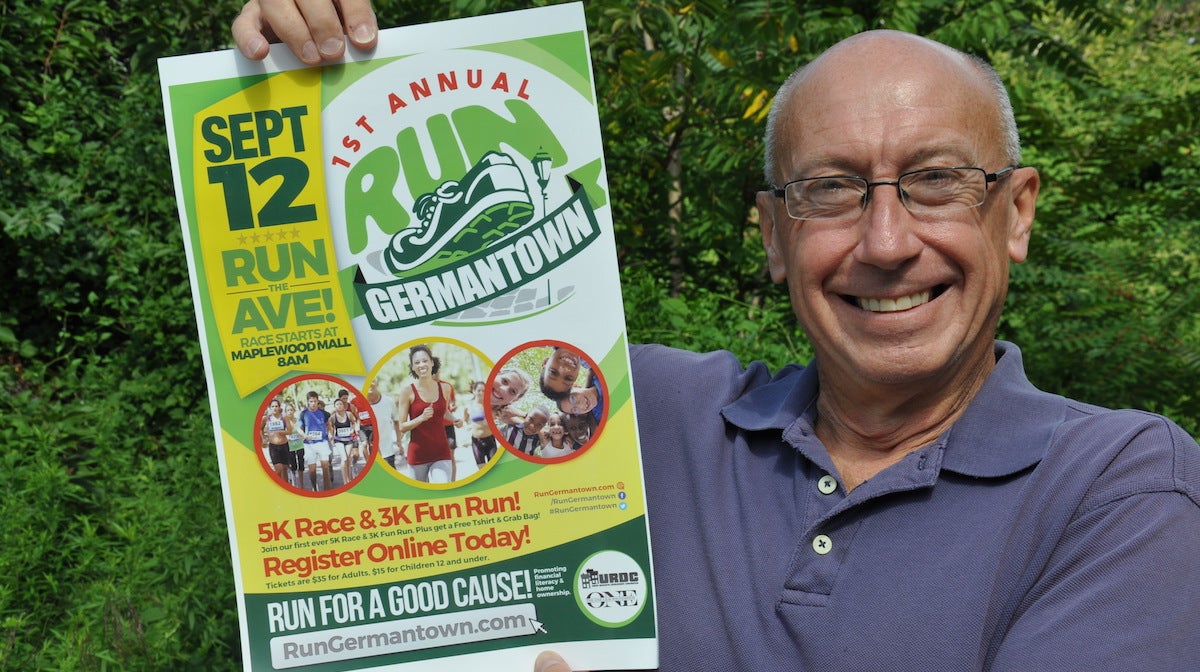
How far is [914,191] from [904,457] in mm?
452

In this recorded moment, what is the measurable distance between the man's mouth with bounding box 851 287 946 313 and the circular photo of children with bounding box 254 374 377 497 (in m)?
0.87

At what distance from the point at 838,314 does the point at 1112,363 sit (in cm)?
241

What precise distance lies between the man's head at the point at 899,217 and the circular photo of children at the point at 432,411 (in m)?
0.64

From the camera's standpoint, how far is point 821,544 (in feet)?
5.92

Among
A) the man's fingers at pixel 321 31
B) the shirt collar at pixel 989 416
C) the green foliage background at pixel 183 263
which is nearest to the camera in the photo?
the man's fingers at pixel 321 31

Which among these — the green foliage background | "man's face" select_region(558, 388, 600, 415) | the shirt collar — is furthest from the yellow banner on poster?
the green foliage background

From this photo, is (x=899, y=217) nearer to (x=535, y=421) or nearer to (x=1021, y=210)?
(x=1021, y=210)

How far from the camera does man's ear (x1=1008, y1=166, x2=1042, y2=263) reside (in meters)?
2.04

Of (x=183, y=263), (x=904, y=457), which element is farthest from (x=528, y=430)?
(x=183, y=263)

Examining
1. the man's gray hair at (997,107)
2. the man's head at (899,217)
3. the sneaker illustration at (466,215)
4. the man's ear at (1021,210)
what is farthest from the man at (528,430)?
the man's ear at (1021,210)

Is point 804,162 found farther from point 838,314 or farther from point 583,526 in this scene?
point 583,526

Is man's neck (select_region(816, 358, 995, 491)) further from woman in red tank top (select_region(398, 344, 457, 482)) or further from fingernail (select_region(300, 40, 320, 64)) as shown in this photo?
fingernail (select_region(300, 40, 320, 64))

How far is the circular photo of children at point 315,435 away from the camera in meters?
1.72

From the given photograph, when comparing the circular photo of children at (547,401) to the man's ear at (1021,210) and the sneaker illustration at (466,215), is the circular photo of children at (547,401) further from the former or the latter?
the man's ear at (1021,210)
